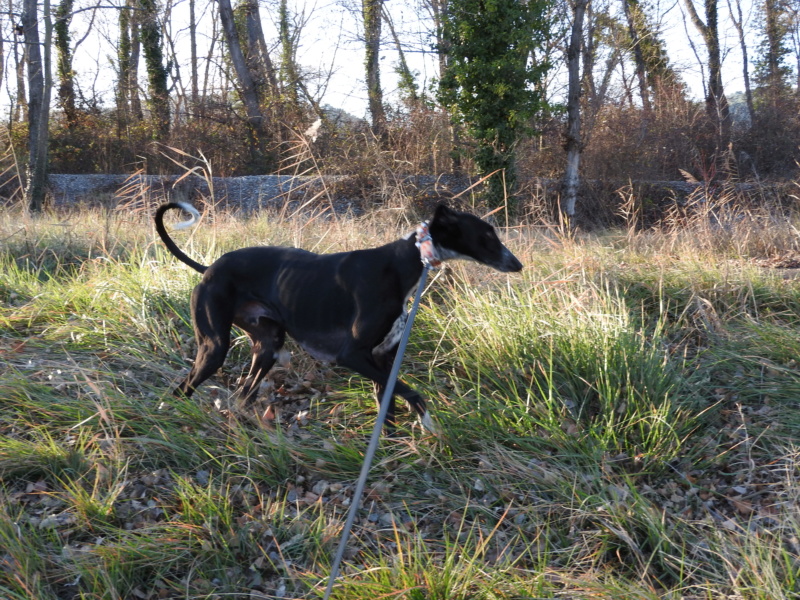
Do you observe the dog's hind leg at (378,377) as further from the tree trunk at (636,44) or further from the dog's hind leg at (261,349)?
the tree trunk at (636,44)

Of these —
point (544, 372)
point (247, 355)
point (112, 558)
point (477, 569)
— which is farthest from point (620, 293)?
point (112, 558)

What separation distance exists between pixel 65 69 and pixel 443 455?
20856 millimetres

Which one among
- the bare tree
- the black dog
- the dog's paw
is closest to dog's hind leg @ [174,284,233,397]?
the black dog

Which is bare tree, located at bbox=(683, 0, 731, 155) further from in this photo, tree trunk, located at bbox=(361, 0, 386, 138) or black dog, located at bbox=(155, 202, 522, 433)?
black dog, located at bbox=(155, 202, 522, 433)

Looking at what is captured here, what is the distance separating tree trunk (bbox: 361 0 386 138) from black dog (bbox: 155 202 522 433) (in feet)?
40.0

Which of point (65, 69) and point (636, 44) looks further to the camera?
point (65, 69)

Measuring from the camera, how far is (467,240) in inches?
162

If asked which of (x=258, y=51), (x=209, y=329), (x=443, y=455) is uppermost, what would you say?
(x=258, y=51)

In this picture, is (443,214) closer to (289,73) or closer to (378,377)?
(378,377)

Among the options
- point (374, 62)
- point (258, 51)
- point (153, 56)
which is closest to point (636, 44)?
point (374, 62)

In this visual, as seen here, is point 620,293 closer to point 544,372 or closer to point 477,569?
point 544,372

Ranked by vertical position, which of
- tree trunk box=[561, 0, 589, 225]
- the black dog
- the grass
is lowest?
the grass

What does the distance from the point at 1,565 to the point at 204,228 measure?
538 centimetres

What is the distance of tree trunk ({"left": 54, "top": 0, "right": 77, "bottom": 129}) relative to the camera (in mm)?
19484
